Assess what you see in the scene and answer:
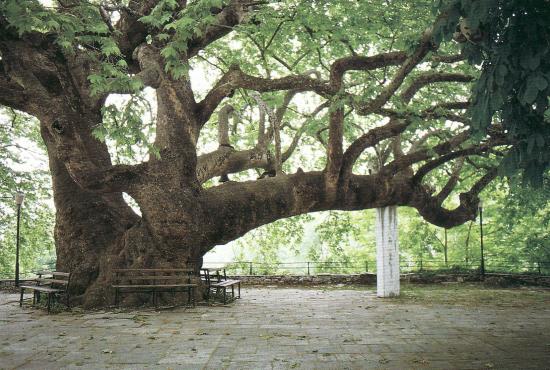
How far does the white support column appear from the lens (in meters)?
13.8

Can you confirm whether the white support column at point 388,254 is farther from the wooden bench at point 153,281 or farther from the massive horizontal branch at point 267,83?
the wooden bench at point 153,281

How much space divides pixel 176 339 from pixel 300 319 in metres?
2.88

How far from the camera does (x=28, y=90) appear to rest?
381 inches

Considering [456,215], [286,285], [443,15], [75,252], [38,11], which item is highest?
[38,11]

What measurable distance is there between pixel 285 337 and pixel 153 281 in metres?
4.51

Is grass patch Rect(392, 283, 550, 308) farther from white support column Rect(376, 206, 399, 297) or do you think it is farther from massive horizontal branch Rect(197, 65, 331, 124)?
massive horizontal branch Rect(197, 65, 331, 124)

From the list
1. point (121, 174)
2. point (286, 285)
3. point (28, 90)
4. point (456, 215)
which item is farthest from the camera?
point (286, 285)

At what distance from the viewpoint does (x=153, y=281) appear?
10477 mm

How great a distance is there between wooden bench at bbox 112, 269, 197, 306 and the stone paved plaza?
22.5 inches

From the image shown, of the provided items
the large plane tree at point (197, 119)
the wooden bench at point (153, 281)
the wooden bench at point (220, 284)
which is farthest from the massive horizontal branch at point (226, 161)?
the wooden bench at point (153, 281)

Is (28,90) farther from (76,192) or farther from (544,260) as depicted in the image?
(544,260)

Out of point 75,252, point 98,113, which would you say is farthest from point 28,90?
point 75,252

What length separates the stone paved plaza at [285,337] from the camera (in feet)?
18.0

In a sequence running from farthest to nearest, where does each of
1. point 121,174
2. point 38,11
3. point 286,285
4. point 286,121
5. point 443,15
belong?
point 286,285, point 286,121, point 121,174, point 38,11, point 443,15
